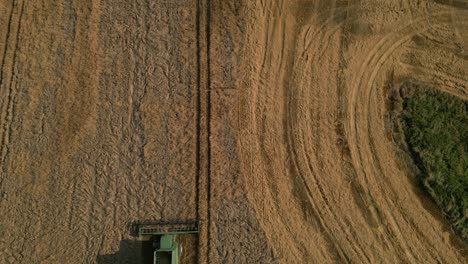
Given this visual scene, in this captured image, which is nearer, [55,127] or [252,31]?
[55,127]

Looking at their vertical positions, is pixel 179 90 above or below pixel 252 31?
below

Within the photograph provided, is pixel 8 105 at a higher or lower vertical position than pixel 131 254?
higher

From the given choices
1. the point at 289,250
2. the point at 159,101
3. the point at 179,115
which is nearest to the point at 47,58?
the point at 159,101

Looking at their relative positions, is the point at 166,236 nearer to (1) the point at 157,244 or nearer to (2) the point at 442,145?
(1) the point at 157,244

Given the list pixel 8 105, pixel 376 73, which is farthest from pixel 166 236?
pixel 376 73

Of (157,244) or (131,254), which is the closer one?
(157,244)

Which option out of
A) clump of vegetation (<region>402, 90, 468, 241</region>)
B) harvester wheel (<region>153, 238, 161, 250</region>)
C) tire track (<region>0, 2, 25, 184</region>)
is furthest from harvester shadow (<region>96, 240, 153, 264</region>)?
clump of vegetation (<region>402, 90, 468, 241</region>)

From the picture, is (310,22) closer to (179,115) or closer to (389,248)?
(179,115)

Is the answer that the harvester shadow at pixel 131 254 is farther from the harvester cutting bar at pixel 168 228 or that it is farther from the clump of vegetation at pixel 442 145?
the clump of vegetation at pixel 442 145
